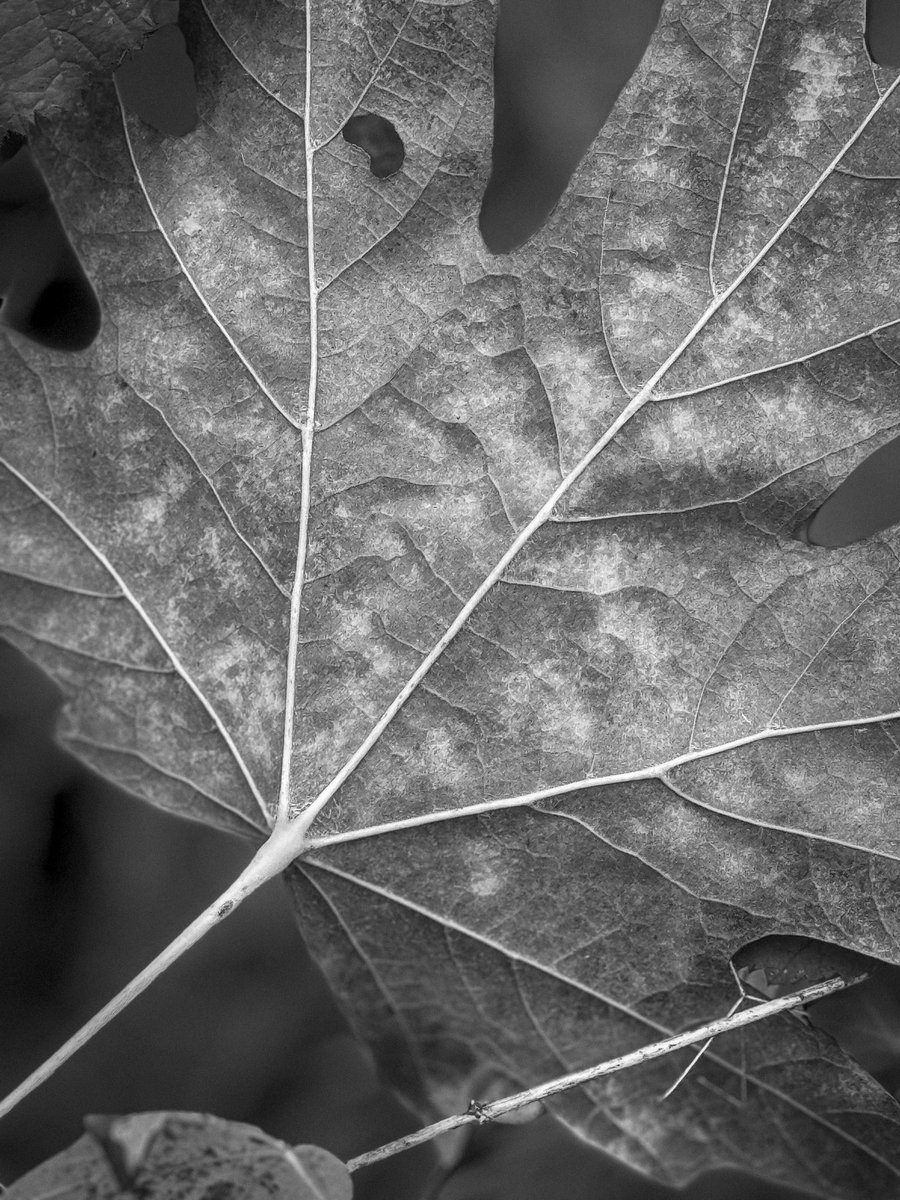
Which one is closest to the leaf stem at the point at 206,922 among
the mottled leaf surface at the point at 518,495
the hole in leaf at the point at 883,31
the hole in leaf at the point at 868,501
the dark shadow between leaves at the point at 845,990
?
the mottled leaf surface at the point at 518,495

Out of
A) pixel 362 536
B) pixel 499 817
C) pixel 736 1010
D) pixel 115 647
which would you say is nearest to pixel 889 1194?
pixel 736 1010

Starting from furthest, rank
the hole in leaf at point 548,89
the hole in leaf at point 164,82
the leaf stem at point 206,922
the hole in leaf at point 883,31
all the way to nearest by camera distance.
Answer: the hole in leaf at point 548,89 < the hole in leaf at point 164,82 < the leaf stem at point 206,922 < the hole in leaf at point 883,31

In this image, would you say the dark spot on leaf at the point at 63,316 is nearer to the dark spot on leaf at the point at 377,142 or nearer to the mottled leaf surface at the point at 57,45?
the mottled leaf surface at the point at 57,45

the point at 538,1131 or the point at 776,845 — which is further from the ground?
the point at 776,845

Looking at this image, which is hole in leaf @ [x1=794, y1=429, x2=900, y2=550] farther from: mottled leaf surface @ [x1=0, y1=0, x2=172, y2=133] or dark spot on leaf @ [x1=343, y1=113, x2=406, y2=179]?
mottled leaf surface @ [x1=0, y1=0, x2=172, y2=133]

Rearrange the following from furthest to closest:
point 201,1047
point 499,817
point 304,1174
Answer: point 201,1047 → point 499,817 → point 304,1174

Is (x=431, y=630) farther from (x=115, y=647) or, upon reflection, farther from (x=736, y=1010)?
(x=736, y=1010)

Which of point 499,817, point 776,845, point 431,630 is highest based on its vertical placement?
point 431,630
